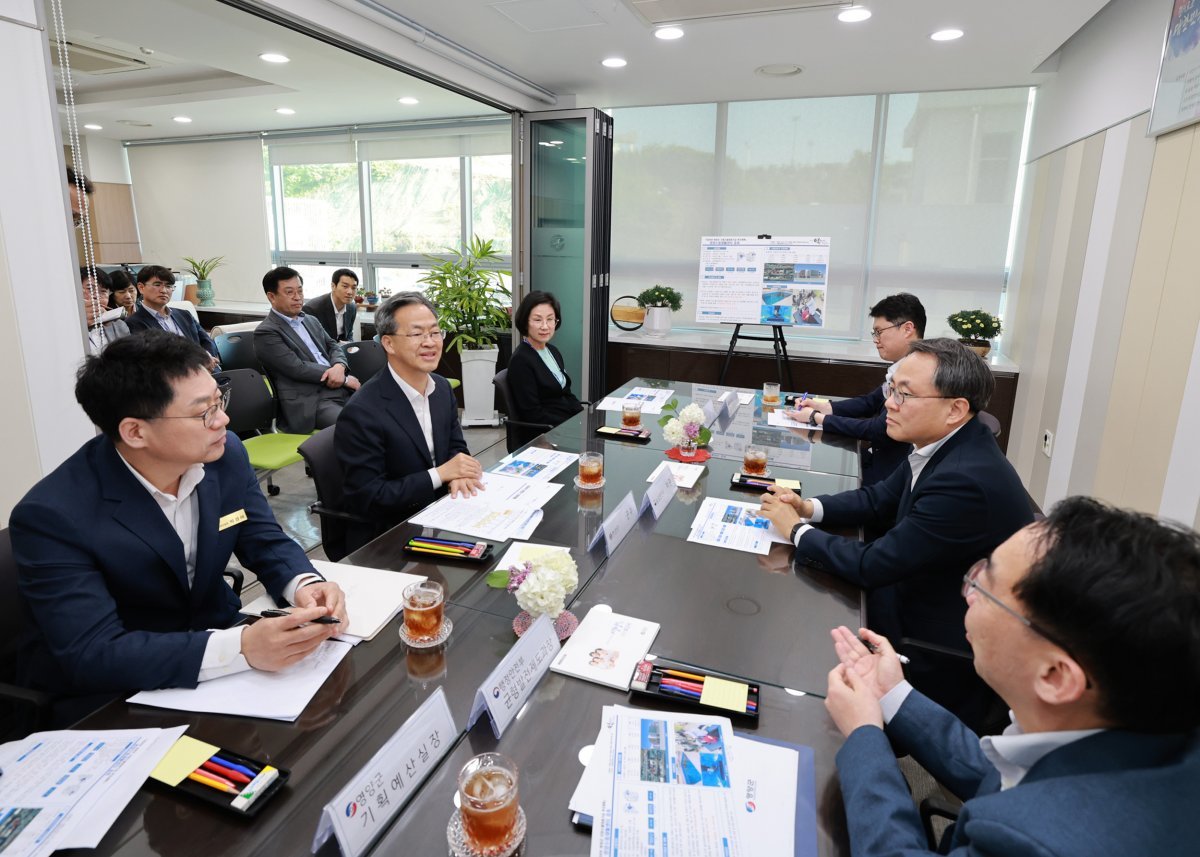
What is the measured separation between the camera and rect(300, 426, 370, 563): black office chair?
7.36 feet

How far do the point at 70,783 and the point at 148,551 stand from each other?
513mm

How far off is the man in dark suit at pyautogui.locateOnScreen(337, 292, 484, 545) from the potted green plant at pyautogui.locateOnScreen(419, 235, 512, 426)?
3.38m

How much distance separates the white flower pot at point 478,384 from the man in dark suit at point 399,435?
3.37 metres

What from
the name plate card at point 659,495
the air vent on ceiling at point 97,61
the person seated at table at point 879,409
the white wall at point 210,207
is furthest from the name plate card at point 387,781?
the white wall at point 210,207

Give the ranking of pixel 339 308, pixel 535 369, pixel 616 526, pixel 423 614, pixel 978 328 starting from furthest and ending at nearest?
pixel 339 308 → pixel 978 328 → pixel 535 369 → pixel 616 526 → pixel 423 614

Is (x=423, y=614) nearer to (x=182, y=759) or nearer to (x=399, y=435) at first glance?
(x=182, y=759)

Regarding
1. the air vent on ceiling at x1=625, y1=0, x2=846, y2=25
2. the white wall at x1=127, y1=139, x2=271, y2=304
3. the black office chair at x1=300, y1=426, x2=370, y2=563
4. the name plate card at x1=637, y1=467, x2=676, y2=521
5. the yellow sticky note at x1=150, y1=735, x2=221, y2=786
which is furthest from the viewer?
the white wall at x1=127, y1=139, x2=271, y2=304

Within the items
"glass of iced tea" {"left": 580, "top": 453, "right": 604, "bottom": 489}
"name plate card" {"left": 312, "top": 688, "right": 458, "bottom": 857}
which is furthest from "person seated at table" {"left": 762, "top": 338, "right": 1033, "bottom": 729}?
"name plate card" {"left": 312, "top": 688, "right": 458, "bottom": 857}

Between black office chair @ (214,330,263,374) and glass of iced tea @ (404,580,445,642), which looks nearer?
glass of iced tea @ (404,580,445,642)

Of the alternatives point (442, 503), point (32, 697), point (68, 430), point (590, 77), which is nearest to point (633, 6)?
point (590, 77)

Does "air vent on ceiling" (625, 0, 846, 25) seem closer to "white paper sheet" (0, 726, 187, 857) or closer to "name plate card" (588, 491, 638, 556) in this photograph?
"name plate card" (588, 491, 638, 556)

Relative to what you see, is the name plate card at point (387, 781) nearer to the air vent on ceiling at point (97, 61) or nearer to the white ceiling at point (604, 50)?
the white ceiling at point (604, 50)

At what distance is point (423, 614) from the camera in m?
1.26

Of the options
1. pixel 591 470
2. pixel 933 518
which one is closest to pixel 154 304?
pixel 591 470
